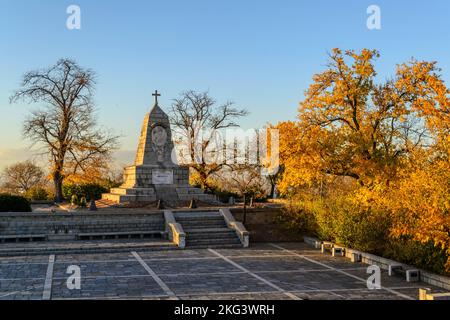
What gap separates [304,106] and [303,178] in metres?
3.67

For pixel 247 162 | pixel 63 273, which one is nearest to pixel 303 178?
pixel 63 273

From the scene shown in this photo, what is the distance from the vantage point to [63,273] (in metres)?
15.3

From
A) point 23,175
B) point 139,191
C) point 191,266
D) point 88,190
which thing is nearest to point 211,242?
point 191,266

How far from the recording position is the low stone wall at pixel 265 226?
78.1 ft

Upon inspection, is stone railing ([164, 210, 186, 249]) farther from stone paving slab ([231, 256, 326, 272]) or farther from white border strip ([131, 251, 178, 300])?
stone paving slab ([231, 256, 326, 272])

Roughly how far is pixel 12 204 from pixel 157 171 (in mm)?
8848

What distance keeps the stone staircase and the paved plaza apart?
137cm

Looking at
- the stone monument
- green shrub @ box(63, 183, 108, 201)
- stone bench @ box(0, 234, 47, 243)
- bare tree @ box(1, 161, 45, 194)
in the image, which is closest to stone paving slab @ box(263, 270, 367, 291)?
stone bench @ box(0, 234, 47, 243)

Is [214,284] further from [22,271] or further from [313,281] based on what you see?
[22,271]

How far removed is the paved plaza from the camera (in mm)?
12852

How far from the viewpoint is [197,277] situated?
15.0 metres

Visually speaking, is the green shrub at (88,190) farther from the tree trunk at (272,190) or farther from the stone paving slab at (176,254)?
the stone paving slab at (176,254)
